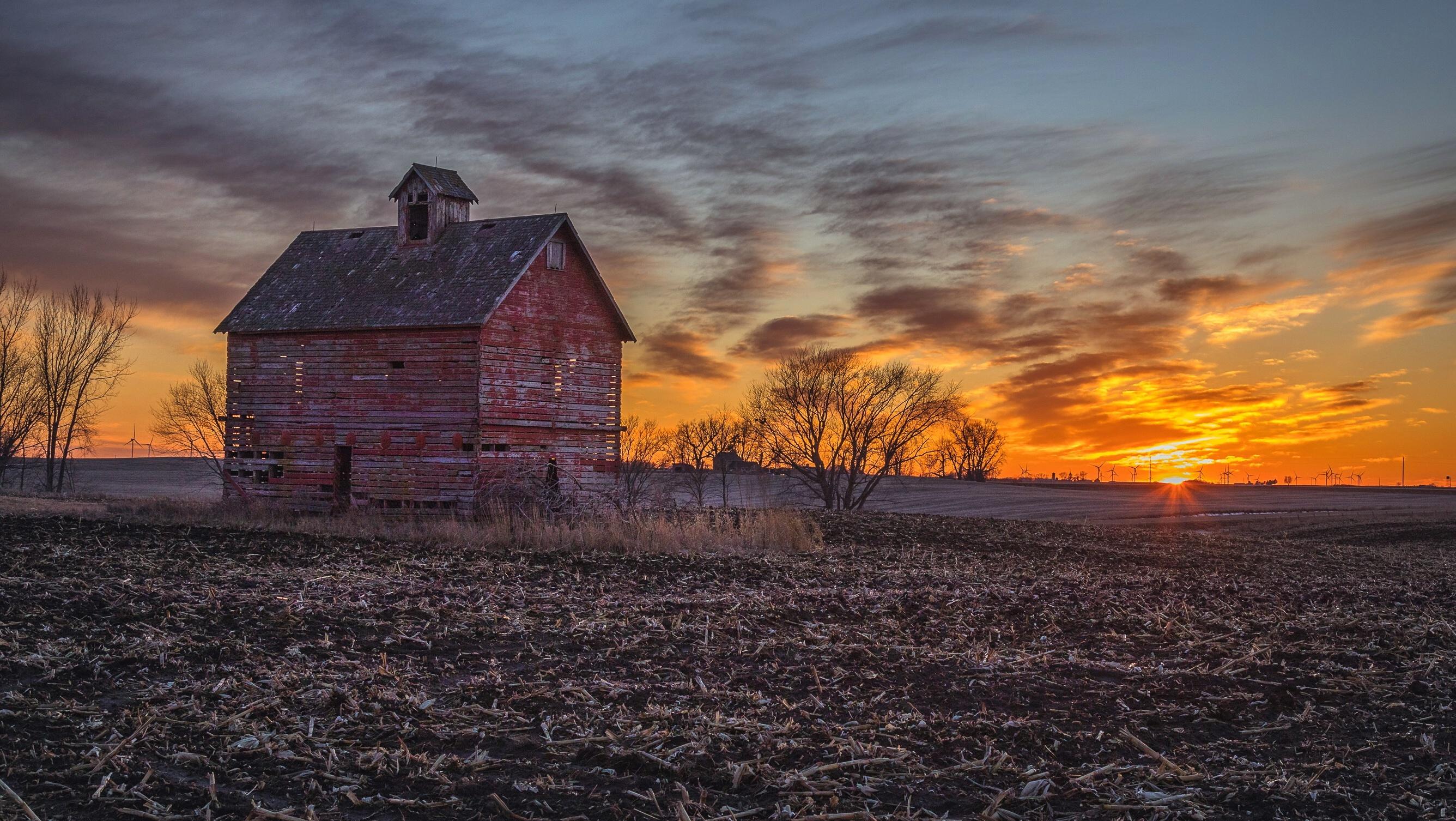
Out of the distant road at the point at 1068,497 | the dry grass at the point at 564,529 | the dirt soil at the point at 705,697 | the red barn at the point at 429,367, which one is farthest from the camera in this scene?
the distant road at the point at 1068,497

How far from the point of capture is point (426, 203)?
3156 cm

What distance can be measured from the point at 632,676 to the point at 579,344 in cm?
2174

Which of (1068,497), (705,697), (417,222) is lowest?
(705,697)

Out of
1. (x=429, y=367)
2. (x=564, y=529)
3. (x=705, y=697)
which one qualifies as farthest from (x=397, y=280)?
(x=705, y=697)

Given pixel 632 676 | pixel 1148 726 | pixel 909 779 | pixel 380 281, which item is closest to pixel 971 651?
pixel 1148 726

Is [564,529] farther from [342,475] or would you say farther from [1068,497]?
[1068,497]

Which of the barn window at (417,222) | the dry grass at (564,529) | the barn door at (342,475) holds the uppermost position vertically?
the barn window at (417,222)

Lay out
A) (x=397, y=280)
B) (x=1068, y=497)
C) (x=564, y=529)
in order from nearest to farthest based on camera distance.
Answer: (x=564, y=529) < (x=397, y=280) < (x=1068, y=497)

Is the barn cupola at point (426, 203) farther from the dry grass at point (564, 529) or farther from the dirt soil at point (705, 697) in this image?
the dirt soil at point (705, 697)

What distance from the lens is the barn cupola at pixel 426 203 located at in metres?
31.2

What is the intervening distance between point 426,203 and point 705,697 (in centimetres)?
2677

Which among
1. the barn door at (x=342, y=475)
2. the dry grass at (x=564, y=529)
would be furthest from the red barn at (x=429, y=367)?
the dry grass at (x=564, y=529)

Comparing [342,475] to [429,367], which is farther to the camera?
[342,475]

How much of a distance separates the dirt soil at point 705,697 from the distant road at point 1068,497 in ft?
94.6
